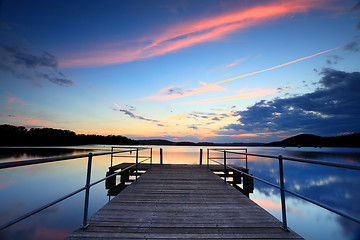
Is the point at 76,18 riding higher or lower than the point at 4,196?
higher

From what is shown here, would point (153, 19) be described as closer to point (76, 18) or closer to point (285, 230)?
point (76, 18)

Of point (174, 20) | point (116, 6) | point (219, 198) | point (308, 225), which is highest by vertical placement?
point (116, 6)

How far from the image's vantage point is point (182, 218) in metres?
2.88

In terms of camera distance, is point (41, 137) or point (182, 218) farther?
point (41, 137)

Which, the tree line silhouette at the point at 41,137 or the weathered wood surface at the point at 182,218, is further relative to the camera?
the tree line silhouette at the point at 41,137

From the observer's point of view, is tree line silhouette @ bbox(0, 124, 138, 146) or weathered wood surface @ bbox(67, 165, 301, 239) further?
tree line silhouette @ bbox(0, 124, 138, 146)

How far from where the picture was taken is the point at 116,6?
465 inches

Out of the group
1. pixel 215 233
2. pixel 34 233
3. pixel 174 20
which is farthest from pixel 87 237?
pixel 174 20

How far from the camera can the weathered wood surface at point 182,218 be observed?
7.71 ft

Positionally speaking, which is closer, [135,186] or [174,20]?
[135,186]

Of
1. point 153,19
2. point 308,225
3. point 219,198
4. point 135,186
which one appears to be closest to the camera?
point 219,198

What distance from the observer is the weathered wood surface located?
2.35 meters

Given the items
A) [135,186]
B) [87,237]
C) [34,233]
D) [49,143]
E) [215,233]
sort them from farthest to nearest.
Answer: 1. [49,143]
2. [34,233]
3. [135,186]
4. [215,233]
5. [87,237]

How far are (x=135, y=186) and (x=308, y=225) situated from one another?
9.29 metres
